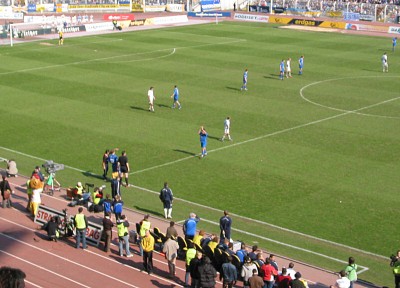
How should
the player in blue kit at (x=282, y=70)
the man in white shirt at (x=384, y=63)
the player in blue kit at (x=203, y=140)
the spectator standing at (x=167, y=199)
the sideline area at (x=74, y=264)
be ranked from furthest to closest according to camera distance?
the man in white shirt at (x=384, y=63) < the player in blue kit at (x=282, y=70) < the player in blue kit at (x=203, y=140) < the spectator standing at (x=167, y=199) < the sideline area at (x=74, y=264)

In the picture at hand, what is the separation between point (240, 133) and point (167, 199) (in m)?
14.4

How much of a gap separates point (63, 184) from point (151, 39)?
49.7m

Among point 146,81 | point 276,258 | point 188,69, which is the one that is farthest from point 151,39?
point 276,258

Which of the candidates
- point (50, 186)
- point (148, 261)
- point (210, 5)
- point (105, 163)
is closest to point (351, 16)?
point (210, 5)

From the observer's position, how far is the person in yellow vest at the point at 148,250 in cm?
2278

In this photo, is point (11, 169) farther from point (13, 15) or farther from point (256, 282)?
point (13, 15)

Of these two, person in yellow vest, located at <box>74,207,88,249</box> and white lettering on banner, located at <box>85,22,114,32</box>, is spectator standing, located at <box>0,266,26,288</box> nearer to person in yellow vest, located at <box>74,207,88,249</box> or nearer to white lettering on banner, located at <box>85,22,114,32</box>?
person in yellow vest, located at <box>74,207,88,249</box>

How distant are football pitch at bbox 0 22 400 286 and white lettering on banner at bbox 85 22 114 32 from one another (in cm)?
1168

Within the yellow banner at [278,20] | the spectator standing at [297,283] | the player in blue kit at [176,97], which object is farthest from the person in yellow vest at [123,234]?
the yellow banner at [278,20]

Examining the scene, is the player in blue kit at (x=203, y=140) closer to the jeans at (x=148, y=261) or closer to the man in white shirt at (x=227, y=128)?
the man in white shirt at (x=227, y=128)

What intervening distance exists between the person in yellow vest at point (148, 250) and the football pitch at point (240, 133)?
4933 mm

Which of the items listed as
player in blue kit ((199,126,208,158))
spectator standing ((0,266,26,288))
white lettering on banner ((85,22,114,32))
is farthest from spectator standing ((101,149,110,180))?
white lettering on banner ((85,22,114,32))

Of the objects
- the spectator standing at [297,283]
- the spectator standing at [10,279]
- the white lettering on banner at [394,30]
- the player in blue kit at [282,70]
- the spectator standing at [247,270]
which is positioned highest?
the spectator standing at [10,279]

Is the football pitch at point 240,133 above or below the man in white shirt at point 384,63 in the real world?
below
